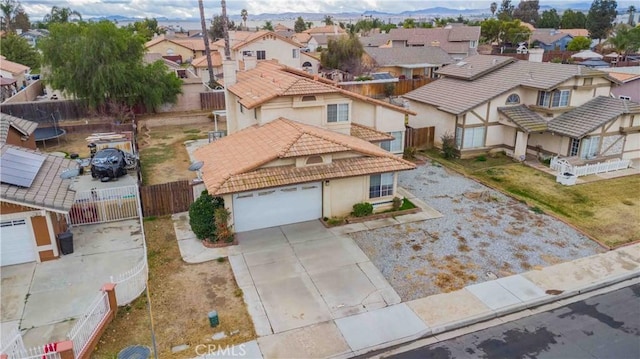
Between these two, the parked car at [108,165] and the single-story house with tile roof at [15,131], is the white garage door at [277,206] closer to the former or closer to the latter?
the parked car at [108,165]

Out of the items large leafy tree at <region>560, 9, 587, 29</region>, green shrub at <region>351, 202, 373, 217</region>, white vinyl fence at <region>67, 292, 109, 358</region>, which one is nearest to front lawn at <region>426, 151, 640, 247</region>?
green shrub at <region>351, 202, 373, 217</region>

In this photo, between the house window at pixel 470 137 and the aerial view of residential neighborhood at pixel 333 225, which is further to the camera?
the house window at pixel 470 137

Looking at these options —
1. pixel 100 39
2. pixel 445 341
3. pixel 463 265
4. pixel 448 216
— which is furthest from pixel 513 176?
pixel 100 39

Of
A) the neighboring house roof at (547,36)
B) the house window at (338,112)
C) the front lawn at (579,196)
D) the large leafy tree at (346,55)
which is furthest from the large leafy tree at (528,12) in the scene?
the house window at (338,112)

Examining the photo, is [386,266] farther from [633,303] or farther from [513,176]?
[513,176]

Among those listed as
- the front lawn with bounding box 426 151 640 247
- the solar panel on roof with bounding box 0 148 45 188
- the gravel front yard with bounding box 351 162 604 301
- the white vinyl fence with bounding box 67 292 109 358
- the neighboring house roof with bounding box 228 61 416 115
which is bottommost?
the front lawn with bounding box 426 151 640 247

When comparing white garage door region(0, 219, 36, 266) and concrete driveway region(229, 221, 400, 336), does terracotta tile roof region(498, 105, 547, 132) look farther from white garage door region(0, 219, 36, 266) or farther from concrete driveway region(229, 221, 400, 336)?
white garage door region(0, 219, 36, 266)
